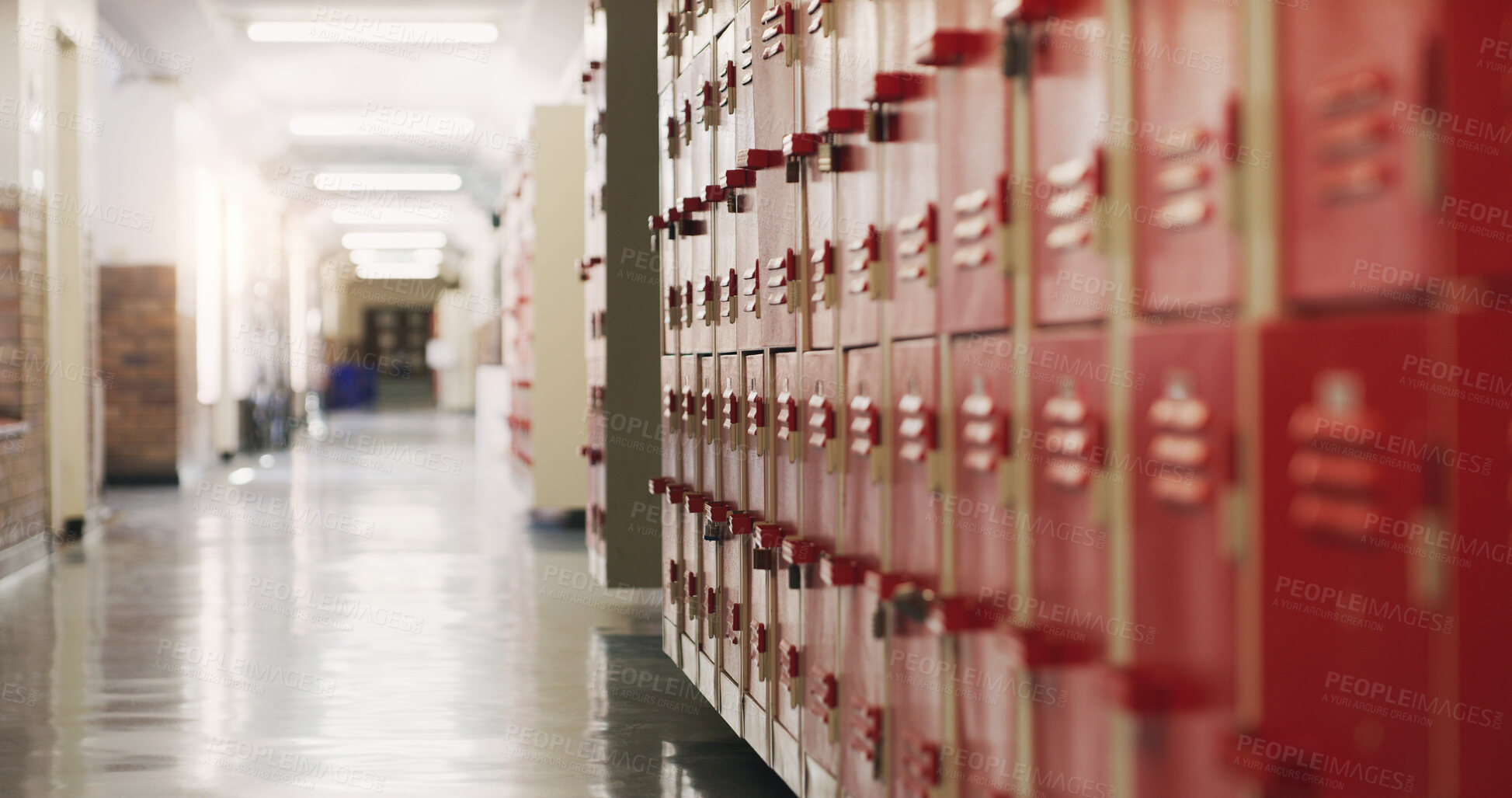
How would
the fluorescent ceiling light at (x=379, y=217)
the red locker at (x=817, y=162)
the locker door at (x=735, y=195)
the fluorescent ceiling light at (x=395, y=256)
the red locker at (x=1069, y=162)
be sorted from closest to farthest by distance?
the red locker at (x=1069, y=162), the red locker at (x=817, y=162), the locker door at (x=735, y=195), the fluorescent ceiling light at (x=379, y=217), the fluorescent ceiling light at (x=395, y=256)

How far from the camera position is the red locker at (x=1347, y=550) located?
1242 millimetres

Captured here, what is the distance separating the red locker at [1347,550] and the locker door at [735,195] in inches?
78.5

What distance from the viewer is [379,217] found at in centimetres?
2261

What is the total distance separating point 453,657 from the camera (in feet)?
16.7

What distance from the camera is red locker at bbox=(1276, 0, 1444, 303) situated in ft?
3.96

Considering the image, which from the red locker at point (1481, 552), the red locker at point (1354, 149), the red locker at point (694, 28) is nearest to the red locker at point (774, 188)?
the red locker at point (694, 28)

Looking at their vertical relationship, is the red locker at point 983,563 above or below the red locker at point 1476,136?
below

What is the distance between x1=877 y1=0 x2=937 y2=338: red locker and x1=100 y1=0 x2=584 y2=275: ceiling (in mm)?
6661

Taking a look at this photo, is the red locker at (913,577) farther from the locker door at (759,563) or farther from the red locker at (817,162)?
the locker door at (759,563)

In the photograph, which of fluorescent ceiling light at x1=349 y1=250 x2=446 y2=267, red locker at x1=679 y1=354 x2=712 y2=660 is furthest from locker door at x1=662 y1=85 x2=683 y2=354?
fluorescent ceiling light at x1=349 y1=250 x2=446 y2=267

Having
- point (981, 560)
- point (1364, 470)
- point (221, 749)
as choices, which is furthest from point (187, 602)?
point (1364, 470)

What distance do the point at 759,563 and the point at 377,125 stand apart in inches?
489

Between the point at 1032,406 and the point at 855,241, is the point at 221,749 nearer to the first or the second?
the point at 855,241

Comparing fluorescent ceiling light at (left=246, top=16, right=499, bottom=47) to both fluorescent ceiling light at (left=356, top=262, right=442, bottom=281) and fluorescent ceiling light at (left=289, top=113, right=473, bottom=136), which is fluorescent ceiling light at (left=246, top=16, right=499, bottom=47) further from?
fluorescent ceiling light at (left=356, top=262, right=442, bottom=281)
